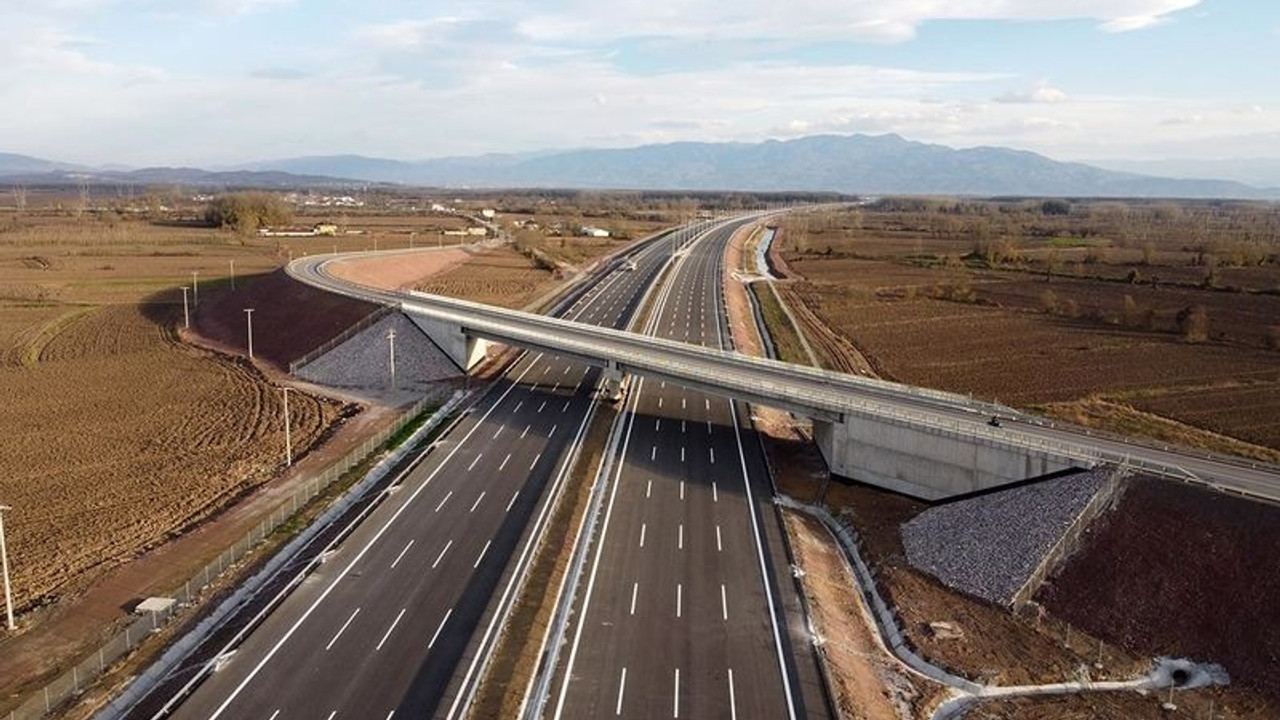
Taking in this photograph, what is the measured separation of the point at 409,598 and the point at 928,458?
26407 millimetres

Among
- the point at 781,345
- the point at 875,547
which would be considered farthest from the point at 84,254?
the point at 875,547

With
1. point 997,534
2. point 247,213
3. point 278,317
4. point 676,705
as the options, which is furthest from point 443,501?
point 247,213

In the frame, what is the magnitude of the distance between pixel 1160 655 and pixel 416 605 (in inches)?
1076

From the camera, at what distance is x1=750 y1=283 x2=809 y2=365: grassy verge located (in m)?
78.8

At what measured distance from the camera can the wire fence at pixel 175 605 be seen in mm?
27297

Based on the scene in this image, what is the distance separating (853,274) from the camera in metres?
141

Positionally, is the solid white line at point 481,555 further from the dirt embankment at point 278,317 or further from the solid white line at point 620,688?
the dirt embankment at point 278,317

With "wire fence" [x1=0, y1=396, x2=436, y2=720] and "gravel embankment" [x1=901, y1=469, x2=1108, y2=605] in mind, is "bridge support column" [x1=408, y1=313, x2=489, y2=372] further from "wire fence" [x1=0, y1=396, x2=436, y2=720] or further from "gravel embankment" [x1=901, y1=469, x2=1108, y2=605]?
"gravel embankment" [x1=901, y1=469, x2=1108, y2=605]

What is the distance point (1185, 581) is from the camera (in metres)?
32.8

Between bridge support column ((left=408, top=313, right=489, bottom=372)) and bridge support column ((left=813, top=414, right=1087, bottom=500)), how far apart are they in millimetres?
32598

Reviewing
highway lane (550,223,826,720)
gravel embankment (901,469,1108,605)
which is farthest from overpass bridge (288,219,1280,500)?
highway lane (550,223,826,720)

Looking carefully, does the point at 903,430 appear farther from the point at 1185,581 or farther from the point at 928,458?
the point at 1185,581

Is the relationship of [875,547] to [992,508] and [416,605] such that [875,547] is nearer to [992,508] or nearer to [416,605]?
[992,508]

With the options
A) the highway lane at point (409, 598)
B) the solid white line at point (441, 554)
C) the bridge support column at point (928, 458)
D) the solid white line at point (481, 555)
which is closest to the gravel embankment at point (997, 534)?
the bridge support column at point (928, 458)
